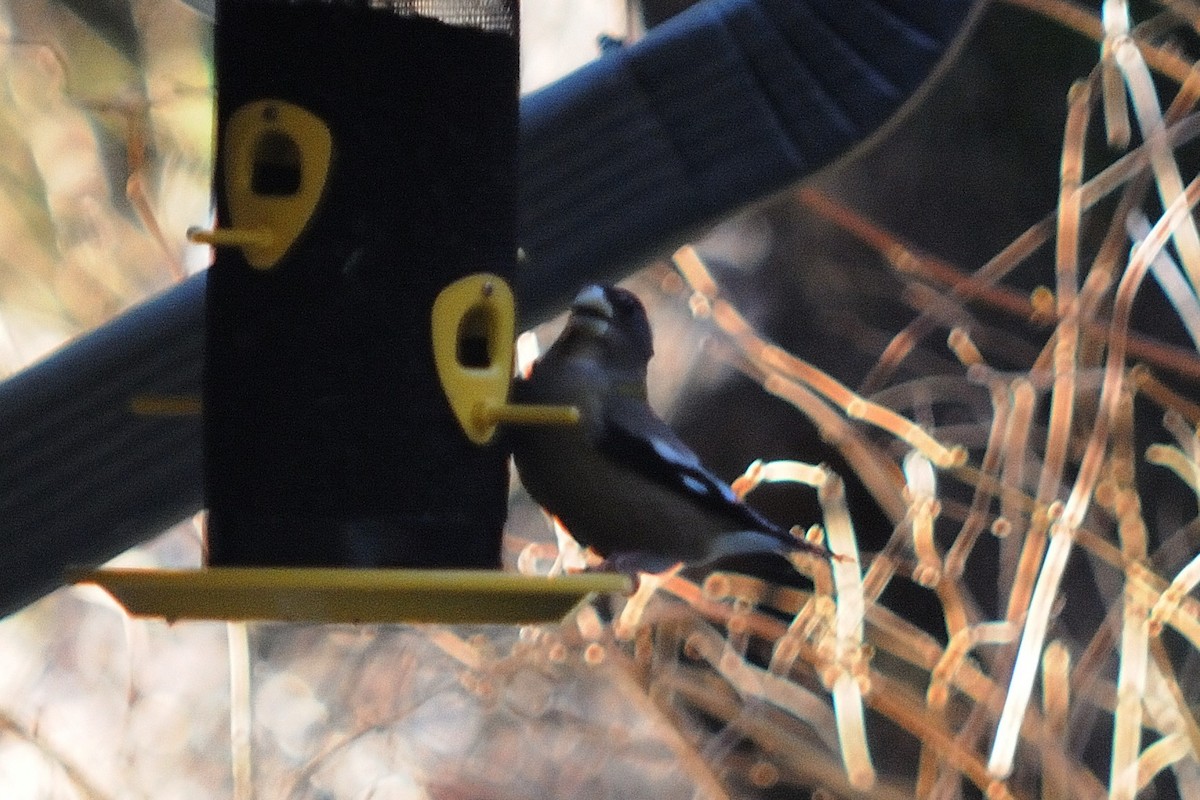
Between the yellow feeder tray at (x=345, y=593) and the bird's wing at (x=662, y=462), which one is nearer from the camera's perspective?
the yellow feeder tray at (x=345, y=593)

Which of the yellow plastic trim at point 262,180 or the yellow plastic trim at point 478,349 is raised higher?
the yellow plastic trim at point 262,180

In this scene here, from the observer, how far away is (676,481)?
1.38 m

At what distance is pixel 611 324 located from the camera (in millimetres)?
1460

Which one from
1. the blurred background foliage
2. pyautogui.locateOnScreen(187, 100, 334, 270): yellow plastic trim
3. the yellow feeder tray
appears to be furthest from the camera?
the blurred background foliage

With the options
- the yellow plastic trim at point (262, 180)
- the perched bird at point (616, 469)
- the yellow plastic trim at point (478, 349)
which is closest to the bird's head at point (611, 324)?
the perched bird at point (616, 469)

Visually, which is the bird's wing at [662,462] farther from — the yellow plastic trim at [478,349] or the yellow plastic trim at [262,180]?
→ the yellow plastic trim at [262,180]

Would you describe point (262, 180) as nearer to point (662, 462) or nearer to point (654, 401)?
point (662, 462)

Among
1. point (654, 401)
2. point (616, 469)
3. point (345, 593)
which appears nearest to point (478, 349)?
point (616, 469)

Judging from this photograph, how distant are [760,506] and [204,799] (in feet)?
3.69

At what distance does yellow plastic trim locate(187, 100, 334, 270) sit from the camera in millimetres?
1218

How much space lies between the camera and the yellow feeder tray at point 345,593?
3.29 ft

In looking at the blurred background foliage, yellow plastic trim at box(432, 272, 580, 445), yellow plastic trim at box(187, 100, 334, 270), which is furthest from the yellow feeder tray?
the blurred background foliage

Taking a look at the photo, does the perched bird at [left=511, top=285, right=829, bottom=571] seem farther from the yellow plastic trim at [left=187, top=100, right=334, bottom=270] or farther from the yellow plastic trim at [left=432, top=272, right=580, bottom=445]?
the yellow plastic trim at [left=187, top=100, right=334, bottom=270]

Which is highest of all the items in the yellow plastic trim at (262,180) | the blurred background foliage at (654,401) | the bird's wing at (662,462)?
the yellow plastic trim at (262,180)
